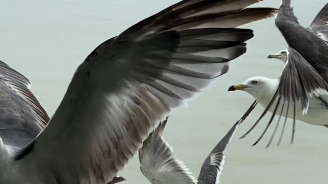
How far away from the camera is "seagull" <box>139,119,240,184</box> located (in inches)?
80.4

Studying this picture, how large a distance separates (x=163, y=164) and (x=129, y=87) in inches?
42.7

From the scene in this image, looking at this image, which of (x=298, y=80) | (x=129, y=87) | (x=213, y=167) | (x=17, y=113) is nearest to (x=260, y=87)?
(x=298, y=80)

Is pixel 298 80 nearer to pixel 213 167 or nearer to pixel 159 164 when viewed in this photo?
pixel 213 167

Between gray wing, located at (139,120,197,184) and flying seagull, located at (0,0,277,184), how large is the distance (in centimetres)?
85

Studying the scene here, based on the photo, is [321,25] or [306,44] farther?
[321,25]

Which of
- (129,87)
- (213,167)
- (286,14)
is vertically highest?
(129,87)

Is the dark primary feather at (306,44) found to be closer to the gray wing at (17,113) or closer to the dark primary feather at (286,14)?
the dark primary feather at (286,14)

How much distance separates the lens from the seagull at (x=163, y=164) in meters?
2.04

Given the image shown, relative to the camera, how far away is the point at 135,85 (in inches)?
40.4

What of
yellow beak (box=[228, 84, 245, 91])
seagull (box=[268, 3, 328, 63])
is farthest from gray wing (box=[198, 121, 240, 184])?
seagull (box=[268, 3, 328, 63])

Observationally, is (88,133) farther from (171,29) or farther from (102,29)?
(102,29)

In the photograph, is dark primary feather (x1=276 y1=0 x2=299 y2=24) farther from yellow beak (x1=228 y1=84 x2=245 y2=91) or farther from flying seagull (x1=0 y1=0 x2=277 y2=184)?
flying seagull (x1=0 y1=0 x2=277 y2=184)

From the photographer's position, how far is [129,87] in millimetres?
1029

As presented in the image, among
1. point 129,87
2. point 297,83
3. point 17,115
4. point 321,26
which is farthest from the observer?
point 321,26
